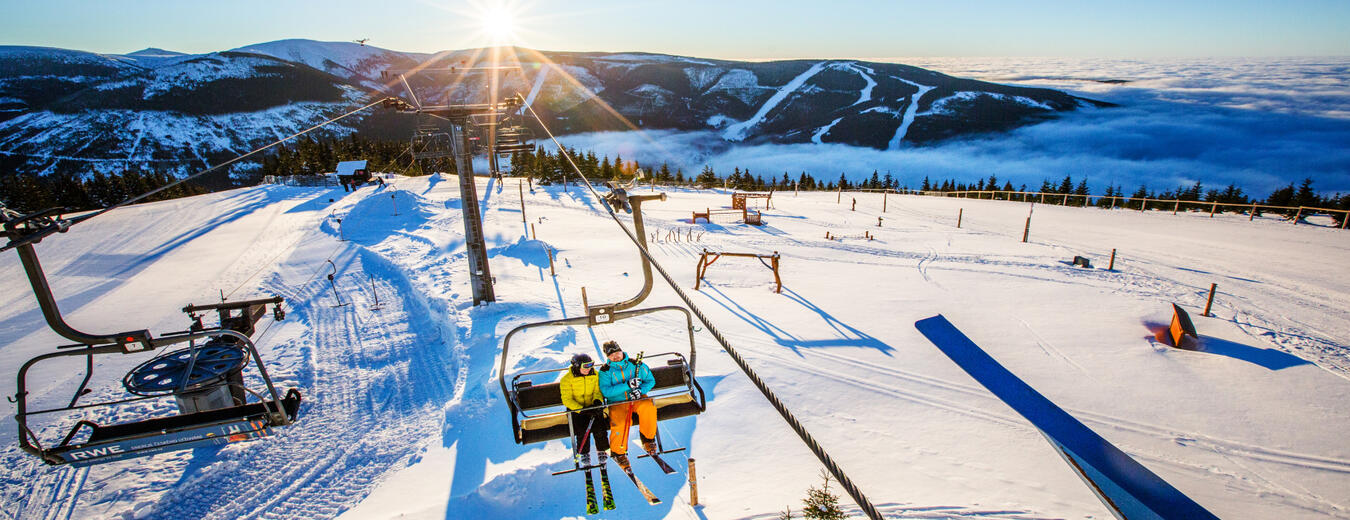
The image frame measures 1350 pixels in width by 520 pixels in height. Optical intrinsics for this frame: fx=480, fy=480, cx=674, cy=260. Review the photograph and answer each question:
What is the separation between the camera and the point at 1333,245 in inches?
812

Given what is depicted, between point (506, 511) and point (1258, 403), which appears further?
point (1258, 403)

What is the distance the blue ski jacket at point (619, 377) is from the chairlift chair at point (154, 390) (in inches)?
168

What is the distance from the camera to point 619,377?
19.4ft

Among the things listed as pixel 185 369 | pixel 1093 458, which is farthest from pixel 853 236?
pixel 185 369

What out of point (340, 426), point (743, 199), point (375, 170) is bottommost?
point (340, 426)

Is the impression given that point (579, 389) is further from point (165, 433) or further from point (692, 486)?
point (165, 433)

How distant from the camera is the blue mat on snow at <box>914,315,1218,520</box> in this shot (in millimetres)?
6906

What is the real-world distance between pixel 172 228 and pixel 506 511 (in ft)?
125

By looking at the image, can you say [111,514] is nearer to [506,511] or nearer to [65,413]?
[65,413]

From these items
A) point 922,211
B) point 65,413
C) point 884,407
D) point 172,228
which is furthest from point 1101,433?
point 172,228

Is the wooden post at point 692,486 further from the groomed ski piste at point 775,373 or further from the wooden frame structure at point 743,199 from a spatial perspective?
the wooden frame structure at point 743,199

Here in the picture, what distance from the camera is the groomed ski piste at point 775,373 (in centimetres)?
729

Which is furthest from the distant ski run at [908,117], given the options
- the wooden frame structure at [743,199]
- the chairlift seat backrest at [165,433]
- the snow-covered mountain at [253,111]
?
the chairlift seat backrest at [165,433]

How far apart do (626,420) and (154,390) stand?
6.51 metres
